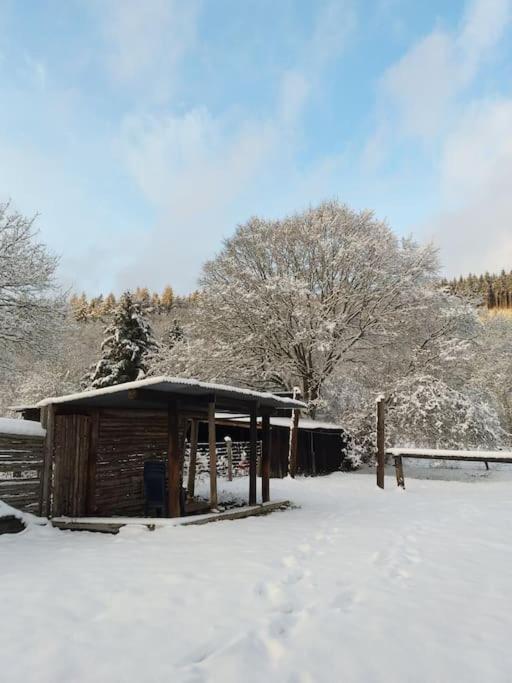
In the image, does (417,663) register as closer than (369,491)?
Yes

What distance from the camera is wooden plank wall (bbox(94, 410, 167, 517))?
1017cm

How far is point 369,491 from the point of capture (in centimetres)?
1418

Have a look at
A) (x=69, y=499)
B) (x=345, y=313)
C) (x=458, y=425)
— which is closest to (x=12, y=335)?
(x=69, y=499)

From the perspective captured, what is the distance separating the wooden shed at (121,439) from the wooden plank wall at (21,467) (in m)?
0.13

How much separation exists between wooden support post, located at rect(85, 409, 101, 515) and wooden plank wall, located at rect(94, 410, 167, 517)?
0.08m

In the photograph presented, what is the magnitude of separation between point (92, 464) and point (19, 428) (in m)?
1.67

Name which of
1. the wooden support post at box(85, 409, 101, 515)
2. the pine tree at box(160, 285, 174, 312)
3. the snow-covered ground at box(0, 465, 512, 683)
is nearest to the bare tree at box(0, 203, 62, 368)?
the wooden support post at box(85, 409, 101, 515)

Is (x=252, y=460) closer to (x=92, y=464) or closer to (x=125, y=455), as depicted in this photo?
(x=125, y=455)

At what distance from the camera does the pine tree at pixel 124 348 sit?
1264 inches

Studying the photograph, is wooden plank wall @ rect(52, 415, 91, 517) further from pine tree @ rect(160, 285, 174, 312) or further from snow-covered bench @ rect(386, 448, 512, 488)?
pine tree @ rect(160, 285, 174, 312)

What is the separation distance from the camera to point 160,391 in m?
8.88

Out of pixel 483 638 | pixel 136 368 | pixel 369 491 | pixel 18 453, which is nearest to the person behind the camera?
pixel 483 638

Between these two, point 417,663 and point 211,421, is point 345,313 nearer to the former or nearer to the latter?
point 211,421

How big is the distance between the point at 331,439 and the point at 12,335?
1418cm
